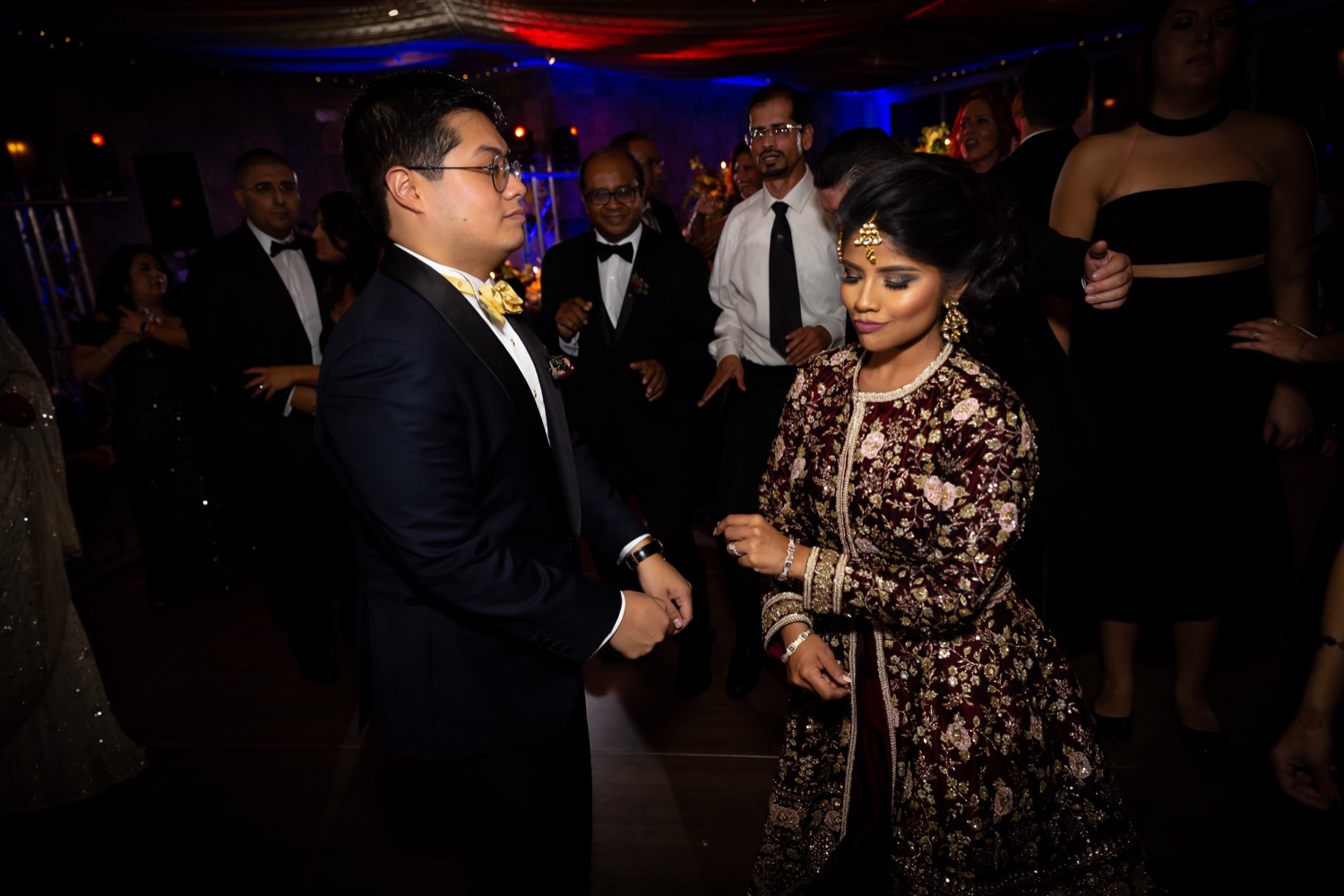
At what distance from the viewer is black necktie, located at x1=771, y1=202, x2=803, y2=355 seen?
2816mm

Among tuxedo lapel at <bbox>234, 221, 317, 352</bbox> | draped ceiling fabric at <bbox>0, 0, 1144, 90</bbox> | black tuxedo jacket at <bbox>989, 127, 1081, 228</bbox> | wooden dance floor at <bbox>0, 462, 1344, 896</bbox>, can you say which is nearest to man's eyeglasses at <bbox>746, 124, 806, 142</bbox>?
black tuxedo jacket at <bbox>989, 127, 1081, 228</bbox>

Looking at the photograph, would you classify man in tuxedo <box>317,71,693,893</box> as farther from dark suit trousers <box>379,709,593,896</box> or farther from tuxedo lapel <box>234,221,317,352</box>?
→ tuxedo lapel <box>234,221,317,352</box>

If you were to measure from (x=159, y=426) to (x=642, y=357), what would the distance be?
2410mm

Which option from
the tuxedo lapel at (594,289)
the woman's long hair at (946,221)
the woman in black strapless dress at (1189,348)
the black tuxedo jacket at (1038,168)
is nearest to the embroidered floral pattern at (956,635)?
the woman's long hair at (946,221)

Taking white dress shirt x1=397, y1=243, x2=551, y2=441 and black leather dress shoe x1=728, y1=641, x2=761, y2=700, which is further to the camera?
black leather dress shoe x1=728, y1=641, x2=761, y2=700

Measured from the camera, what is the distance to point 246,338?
9.91ft

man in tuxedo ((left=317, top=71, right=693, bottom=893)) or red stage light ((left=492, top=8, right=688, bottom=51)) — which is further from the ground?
red stage light ((left=492, top=8, right=688, bottom=51))

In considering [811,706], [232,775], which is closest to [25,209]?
[232,775]

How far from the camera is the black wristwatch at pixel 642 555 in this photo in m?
1.75

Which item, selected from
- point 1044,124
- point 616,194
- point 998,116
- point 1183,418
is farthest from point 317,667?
point 998,116

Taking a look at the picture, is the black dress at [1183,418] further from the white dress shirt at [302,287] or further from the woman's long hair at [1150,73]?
the white dress shirt at [302,287]

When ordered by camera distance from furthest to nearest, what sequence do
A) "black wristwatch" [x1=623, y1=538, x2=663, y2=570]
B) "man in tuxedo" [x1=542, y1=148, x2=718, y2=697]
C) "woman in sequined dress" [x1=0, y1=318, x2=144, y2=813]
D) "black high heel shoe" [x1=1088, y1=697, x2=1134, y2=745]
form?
"man in tuxedo" [x1=542, y1=148, x2=718, y2=697]
"black high heel shoe" [x1=1088, y1=697, x2=1134, y2=745]
"woman in sequined dress" [x1=0, y1=318, x2=144, y2=813]
"black wristwatch" [x1=623, y1=538, x2=663, y2=570]

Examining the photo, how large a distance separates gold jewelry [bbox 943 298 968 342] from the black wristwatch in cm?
71

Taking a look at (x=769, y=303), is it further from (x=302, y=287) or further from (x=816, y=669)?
(x=302, y=287)
